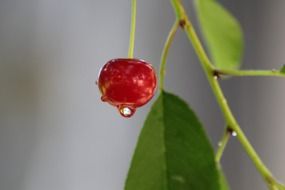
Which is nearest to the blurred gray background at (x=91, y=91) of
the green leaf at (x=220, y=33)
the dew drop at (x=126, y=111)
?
the green leaf at (x=220, y=33)

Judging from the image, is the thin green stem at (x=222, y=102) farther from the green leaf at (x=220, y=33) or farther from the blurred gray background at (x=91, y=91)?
the blurred gray background at (x=91, y=91)

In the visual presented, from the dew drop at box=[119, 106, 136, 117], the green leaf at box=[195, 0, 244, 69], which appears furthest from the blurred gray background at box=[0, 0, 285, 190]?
the dew drop at box=[119, 106, 136, 117]

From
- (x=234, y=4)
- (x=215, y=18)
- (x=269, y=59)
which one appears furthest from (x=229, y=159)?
(x=215, y=18)

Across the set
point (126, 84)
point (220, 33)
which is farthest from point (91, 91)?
point (126, 84)

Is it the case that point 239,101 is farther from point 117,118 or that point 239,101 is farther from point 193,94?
point 117,118

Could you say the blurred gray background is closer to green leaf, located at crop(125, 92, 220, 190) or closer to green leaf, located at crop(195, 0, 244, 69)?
green leaf, located at crop(195, 0, 244, 69)
